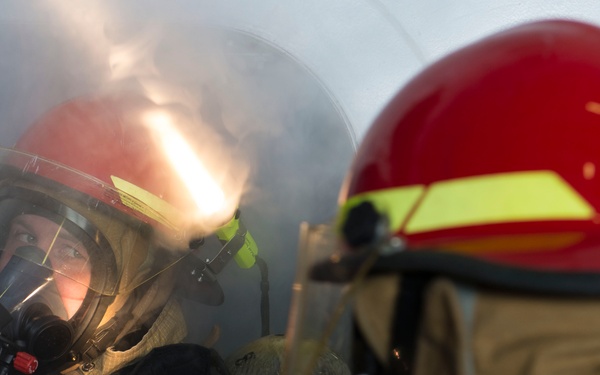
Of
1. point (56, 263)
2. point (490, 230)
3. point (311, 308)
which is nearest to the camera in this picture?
point (490, 230)

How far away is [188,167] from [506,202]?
83cm

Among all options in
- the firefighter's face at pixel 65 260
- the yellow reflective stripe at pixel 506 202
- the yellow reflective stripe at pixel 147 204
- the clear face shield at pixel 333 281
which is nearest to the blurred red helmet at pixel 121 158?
the yellow reflective stripe at pixel 147 204

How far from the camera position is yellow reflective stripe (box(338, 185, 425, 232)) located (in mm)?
623

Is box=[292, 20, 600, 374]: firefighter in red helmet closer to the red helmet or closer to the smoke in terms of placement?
the red helmet

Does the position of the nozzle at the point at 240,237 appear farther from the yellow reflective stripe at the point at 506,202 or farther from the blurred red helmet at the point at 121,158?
the yellow reflective stripe at the point at 506,202

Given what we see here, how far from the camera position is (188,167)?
128 cm

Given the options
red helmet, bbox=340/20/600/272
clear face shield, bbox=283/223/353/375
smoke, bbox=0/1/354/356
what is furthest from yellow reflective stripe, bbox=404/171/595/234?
smoke, bbox=0/1/354/356

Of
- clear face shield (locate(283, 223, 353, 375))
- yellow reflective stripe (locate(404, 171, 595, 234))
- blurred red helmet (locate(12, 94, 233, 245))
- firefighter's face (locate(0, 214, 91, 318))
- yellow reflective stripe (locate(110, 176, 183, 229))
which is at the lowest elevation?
clear face shield (locate(283, 223, 353, 375))

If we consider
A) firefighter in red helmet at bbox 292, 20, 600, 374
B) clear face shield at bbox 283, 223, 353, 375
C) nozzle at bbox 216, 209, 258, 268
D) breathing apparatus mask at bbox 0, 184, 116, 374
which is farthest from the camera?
nozzle at bbox 216, 209, 258, 268

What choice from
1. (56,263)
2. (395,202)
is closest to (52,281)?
(56,263)

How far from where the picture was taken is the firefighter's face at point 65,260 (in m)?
1.19

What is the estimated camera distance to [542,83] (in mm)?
645

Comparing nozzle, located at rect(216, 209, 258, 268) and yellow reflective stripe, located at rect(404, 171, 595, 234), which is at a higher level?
nozzle, located at rect(216, 209, 258, 268)

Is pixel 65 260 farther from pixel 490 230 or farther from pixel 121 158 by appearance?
pixel 490 230
